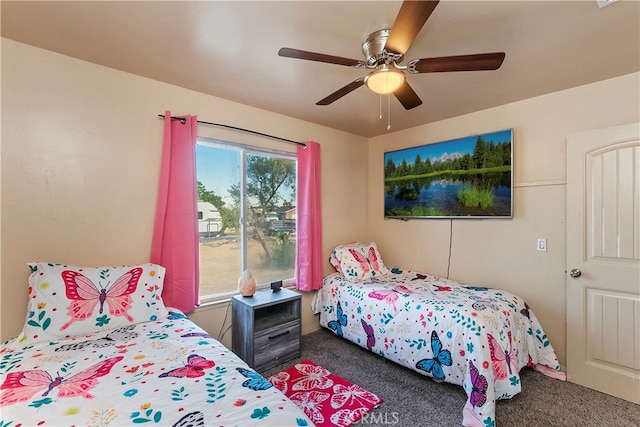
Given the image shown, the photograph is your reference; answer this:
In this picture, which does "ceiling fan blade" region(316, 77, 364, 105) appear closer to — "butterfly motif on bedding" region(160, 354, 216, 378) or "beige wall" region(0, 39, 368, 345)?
"beige wall" region(0, 39, 368, 345)

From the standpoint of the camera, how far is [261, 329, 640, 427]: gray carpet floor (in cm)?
185

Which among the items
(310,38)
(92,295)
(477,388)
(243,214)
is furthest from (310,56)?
(477,388)

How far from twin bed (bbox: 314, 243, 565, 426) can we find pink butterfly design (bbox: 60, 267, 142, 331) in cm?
195

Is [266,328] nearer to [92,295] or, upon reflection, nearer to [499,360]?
[92,295]

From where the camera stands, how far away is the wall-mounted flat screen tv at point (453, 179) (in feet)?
8.91

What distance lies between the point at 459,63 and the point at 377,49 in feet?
1.55

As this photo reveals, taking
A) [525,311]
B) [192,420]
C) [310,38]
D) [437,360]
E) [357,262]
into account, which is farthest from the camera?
[357,262]

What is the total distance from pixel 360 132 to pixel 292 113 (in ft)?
3.63

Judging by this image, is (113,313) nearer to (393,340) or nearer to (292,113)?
(393,340)

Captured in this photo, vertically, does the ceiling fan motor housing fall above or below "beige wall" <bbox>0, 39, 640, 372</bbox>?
above

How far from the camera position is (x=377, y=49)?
5.36ft

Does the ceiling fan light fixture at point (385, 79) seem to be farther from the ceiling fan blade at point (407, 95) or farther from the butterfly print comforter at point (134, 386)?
the butterfly print comforter at point (134, 386)

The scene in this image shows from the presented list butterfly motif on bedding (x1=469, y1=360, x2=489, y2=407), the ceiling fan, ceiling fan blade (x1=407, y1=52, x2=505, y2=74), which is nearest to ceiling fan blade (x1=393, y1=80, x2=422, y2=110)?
the ceiling fan

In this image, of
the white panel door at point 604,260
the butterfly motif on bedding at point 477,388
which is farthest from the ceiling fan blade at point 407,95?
the butterfly motif on bedding at point 477,388
